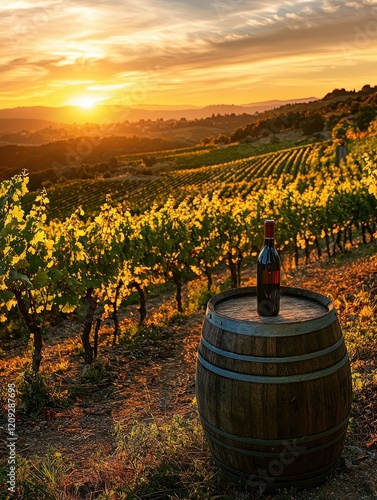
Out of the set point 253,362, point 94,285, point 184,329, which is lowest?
point 184,329

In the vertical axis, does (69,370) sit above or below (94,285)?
below

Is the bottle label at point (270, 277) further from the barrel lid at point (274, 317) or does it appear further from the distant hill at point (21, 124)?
the distant hill at point (21, 124)

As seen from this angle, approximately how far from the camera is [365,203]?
16.3m

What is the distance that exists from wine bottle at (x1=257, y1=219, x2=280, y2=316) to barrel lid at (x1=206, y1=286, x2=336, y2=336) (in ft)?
0.24

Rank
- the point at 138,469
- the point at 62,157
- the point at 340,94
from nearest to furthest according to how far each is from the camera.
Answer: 1. the point at 138,469
2. the point at 62,157
3. the point at 340,94

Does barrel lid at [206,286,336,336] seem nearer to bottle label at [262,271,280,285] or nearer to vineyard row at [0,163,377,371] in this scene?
bottle label at [262,271,280,285]

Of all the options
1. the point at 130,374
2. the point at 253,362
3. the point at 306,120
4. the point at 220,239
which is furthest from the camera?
the point at 306,120

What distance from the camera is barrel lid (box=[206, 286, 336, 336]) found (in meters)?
3.00

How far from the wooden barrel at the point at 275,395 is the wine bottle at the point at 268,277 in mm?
101

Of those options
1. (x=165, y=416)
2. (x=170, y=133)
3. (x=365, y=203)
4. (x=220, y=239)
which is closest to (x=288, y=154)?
(x=365, y=203)

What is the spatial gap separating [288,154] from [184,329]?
55.3 m

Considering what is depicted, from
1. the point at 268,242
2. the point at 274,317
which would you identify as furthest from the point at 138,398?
the point at 268,242

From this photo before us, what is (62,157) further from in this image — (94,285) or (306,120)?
(94,285)

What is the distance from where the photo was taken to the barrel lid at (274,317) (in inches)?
118
